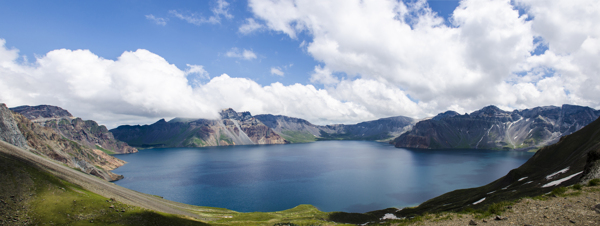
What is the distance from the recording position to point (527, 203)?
24.1 m

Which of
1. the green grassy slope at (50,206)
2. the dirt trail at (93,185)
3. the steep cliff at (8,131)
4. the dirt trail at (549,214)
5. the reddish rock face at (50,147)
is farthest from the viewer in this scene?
the reddish rock face at (50,147)

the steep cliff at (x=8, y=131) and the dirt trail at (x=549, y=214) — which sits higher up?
the steep cliff at (x=8, y=131)

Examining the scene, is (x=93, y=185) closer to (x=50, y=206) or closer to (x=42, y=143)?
(x=50, y=206)

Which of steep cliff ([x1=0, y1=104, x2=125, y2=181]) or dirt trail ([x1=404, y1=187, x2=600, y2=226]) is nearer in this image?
dirt trail ([x1=404, y1=187, x2=600, y2=226])

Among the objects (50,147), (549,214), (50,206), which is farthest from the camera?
(50,147)

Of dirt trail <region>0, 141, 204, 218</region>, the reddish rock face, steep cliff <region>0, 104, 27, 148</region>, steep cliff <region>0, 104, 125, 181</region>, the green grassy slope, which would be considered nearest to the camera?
the green grassy slope

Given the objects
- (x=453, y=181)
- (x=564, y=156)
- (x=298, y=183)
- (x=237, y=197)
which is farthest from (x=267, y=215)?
(x=453, y=181)

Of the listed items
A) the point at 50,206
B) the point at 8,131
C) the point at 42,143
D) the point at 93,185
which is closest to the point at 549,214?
the point at 50,206

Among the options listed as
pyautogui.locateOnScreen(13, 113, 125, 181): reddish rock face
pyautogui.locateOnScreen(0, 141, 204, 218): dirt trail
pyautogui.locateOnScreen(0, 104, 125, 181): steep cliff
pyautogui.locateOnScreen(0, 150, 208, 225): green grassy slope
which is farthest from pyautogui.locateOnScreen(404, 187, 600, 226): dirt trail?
pyautogui.locateOnScreen(13, 113, 125, 181): reddish rock face

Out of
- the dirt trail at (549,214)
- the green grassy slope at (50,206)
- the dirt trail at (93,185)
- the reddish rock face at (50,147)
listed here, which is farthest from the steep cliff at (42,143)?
the dirt trail at (549,214)

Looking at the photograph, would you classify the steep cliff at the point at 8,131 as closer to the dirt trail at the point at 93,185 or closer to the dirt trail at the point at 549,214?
the dirt trail at the point at 93,185

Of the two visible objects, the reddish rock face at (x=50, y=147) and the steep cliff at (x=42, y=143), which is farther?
the reddish rock face at (x=50, y=147)

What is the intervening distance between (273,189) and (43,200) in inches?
3580

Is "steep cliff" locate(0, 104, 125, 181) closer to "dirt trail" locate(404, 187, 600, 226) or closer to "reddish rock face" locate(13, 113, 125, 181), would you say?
"reddish rock face" locate(13, 113, 125, 181)
